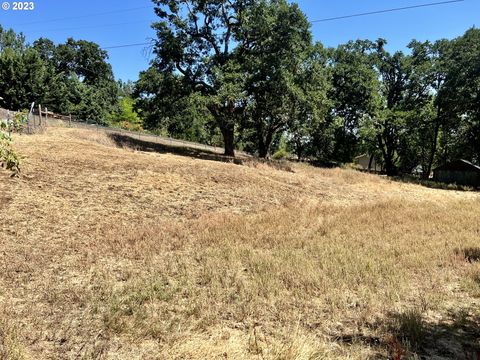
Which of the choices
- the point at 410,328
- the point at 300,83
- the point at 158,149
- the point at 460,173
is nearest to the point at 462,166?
the point at 460,173

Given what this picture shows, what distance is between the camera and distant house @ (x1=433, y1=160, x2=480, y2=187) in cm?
3884

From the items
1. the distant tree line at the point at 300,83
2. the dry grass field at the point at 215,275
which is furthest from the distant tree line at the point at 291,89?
the dry grass field at the point at 215,275

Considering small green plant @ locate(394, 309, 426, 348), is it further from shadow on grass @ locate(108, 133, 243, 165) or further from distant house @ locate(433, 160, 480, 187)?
distant house @ locate(433, 160, 480, 187)

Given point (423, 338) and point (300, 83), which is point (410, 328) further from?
point (300, 83)

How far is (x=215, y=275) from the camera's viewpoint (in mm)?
7301

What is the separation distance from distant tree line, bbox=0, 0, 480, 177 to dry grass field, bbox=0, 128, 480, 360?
13.3 meters

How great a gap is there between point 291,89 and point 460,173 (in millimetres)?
25128

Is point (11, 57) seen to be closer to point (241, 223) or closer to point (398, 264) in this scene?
point (241, 223)

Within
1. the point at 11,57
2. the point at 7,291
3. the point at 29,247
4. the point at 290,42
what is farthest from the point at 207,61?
the point at 11,57

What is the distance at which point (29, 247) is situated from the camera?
338 inches

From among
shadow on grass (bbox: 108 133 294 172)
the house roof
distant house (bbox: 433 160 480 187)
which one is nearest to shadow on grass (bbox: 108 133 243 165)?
shadow on grass (bbox: 108 133 294 172)

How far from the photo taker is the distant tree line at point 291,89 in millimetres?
27000

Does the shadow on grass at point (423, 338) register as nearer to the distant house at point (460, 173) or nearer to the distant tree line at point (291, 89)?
the distant tree line at point (291, 89)

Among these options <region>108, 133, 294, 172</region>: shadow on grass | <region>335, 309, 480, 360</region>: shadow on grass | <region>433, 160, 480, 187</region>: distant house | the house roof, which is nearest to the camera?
<region>335, 309, 480, 360</region>: shadow on grass
